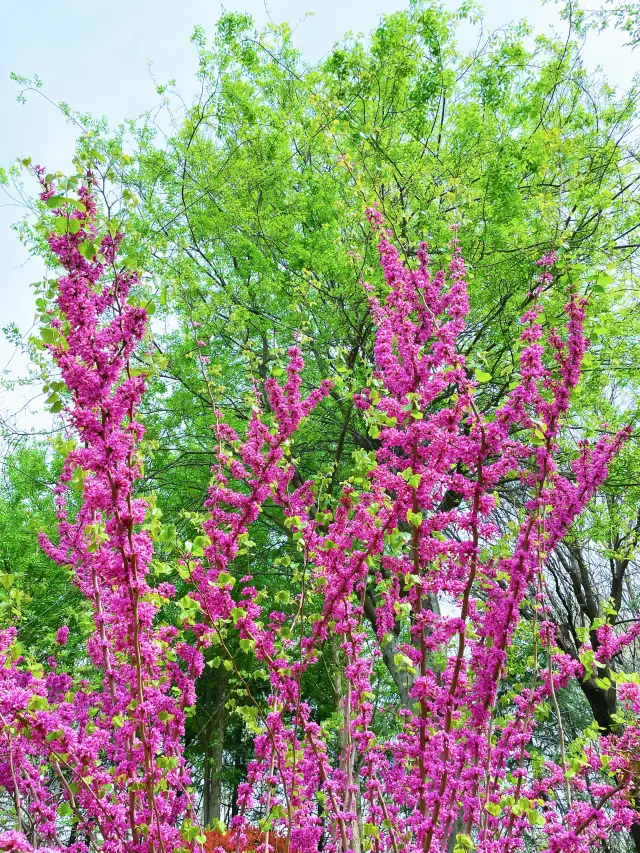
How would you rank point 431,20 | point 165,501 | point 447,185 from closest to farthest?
1. point 447,185
2. point 431,20
3. point 165,501

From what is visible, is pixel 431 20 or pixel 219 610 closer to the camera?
pixel 219 610

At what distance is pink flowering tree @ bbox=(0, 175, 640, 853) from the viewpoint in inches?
88.0

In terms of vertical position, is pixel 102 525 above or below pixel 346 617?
above

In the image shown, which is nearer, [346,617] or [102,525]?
[102,525]

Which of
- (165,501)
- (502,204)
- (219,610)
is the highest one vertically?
(502,204)

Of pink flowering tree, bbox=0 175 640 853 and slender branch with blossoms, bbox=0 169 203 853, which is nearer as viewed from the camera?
slender branch with blossoms, bbox=0 169 203 853

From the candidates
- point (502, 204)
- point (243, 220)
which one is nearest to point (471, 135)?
point (502, 204)

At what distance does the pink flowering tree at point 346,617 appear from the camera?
A: 2236 mm

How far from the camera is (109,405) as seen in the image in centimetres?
213

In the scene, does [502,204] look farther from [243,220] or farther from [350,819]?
[350,819]

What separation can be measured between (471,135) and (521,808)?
340 inches

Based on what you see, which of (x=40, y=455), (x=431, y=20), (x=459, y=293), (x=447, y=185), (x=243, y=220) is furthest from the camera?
(x=40, y=455)

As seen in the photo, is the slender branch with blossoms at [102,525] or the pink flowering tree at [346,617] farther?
the pink flowering tree at [346,617]

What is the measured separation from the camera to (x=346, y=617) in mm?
3203
